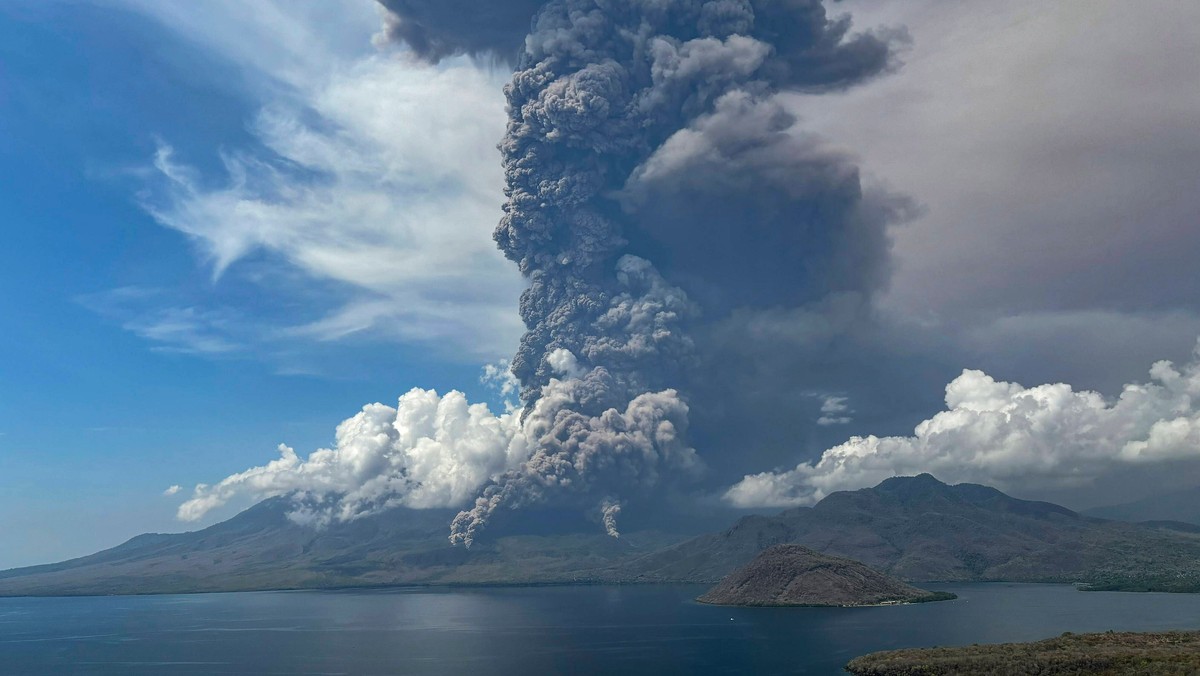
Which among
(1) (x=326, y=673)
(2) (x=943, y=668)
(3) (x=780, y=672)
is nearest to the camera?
(2) (x=943, y=668)

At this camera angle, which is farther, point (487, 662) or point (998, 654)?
point (487, 662)

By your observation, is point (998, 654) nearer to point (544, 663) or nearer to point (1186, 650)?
point (1186, 650)

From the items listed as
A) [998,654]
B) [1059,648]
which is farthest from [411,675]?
[1059,648]

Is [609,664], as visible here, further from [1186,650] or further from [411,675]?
[1186,650]

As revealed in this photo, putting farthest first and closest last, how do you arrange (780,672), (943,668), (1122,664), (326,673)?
(326,673) < (780,672) < (943,668) < (1122,664)

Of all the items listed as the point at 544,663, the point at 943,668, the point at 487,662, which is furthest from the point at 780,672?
the point at 487,662

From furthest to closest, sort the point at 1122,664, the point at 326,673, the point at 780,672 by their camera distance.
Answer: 1. the point at 326,673
2. the point at 780,672
3. the point at 1122,664
